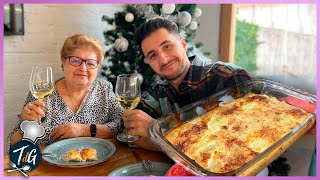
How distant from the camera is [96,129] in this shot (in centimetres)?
78

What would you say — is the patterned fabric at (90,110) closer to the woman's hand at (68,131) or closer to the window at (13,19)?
the woman's hand at (68,131)

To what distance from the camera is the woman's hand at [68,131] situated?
2.48 ft

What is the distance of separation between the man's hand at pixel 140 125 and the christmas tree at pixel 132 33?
9 centimetres

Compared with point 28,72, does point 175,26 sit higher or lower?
higher

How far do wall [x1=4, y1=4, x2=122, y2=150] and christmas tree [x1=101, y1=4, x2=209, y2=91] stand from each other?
7cm

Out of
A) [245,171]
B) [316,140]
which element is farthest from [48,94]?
[316,140]

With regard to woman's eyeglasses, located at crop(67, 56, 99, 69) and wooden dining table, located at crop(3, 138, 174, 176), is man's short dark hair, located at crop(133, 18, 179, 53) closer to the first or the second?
woman's eyeglasses, located at crop(67, 56, 99, 69)

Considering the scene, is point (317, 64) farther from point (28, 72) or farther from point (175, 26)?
point (28, 72)

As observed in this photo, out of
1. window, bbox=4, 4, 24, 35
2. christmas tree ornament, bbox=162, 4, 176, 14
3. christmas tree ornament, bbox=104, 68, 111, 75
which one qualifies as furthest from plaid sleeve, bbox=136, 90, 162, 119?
window, bbox=4, 4, 24, 35

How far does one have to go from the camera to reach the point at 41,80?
723 millimetres

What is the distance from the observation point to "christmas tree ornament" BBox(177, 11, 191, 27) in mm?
771

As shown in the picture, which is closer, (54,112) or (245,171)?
(245,171)

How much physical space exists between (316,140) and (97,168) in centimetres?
49

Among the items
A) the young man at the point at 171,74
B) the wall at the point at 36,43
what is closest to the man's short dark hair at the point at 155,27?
the young man at the point at 171,74
